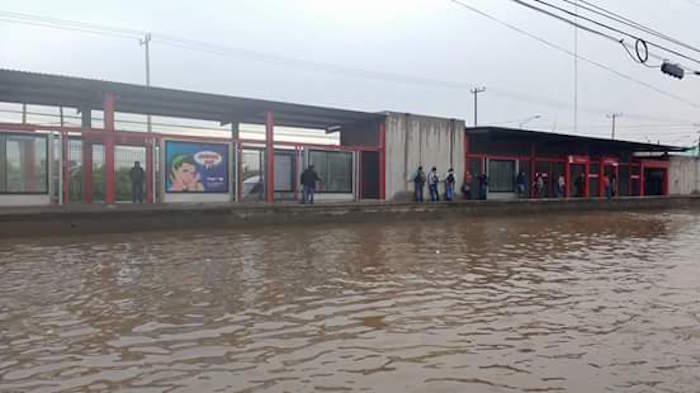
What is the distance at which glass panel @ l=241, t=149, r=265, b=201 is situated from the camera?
2256 centimetres

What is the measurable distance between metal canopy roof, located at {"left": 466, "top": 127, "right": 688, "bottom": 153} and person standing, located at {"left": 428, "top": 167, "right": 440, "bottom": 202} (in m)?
3.86

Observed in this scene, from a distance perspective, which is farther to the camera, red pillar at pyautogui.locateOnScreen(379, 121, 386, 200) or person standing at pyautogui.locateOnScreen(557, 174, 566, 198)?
person standing at pyautogui.locateOnScreen(557, 174, 566, 198)

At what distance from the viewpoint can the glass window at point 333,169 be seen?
2383cm

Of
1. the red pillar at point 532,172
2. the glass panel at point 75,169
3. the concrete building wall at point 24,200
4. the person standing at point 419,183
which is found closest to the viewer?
the concrete building wall at point 24,200

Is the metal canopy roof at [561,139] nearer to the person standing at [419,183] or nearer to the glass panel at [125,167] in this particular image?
the person standing at [419,183]

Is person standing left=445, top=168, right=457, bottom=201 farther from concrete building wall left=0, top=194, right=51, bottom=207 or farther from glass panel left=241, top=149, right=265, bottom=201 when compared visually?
concrete building wall left=0, top=194, right=51, bottom=207

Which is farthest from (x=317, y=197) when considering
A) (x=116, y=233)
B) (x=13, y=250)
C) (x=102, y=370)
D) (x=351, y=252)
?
(x=102, y=370)

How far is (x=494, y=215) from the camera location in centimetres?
2595

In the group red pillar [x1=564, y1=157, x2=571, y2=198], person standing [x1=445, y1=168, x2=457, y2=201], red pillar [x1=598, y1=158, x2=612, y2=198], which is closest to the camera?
person standing [x1=445, y1=168, x2=457, y2=201]

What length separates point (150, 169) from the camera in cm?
1966

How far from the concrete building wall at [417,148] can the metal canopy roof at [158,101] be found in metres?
1.27

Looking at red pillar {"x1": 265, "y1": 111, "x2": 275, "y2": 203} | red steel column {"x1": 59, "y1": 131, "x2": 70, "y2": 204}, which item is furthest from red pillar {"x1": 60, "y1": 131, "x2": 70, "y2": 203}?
red pillar {"x1": 265, "y1": 111, "x2": 275, "y2": 203}

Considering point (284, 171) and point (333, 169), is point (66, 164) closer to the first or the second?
point (284, 171)

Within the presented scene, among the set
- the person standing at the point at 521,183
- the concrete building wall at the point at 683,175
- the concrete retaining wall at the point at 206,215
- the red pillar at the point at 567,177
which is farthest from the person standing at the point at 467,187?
the concrete building wall at the point at 683,175
